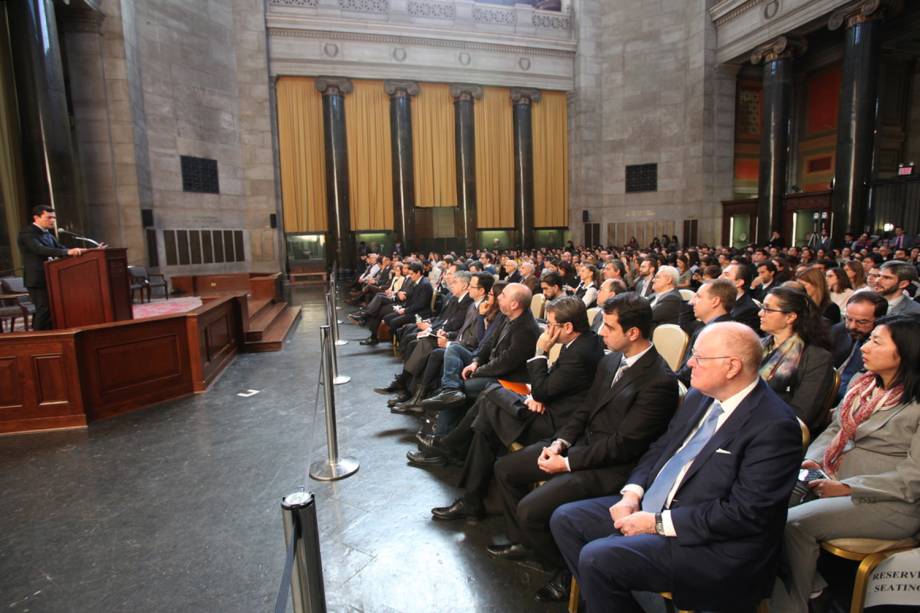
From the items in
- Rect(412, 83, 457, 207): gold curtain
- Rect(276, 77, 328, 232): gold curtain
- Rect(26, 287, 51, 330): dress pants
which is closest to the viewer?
Rect(26, 287, 51, 330): dress pants

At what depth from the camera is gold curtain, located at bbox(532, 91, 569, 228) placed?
18.2m

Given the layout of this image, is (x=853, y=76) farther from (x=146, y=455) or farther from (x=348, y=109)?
(x=146, y=455)

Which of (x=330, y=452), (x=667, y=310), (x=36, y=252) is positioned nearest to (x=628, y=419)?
(x=330, y=452)

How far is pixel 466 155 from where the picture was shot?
17359mm

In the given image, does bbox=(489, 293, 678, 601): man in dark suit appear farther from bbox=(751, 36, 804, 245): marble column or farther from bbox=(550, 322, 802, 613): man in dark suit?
bbox=(751, 36, 804, 245): marble column

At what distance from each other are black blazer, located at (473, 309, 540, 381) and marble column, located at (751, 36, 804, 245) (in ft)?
43.1

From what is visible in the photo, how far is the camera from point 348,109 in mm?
16297

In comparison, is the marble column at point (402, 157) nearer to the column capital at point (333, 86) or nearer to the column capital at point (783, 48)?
the column capital at point (333, 86)

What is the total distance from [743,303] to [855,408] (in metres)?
1.90

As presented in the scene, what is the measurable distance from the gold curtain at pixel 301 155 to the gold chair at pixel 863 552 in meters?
16.3

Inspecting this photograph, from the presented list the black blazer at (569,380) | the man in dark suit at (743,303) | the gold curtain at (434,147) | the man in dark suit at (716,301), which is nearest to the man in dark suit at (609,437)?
the black blazer at (569,380)

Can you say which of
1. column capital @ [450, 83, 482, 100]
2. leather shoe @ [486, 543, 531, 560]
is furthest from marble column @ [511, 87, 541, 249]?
leather shoe @ [486, 543, 531, 560]

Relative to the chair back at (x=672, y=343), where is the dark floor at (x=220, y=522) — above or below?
below

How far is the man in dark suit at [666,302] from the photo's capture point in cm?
452
